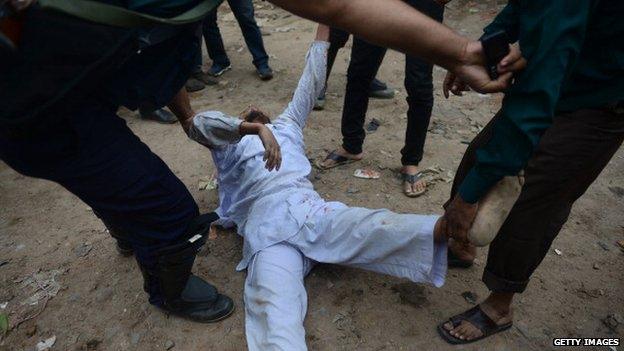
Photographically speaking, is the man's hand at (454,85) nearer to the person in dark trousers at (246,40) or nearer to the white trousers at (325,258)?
the white trousers at (325,258)

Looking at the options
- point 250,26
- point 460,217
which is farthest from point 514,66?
point 250,26

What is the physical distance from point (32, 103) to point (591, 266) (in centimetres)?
266

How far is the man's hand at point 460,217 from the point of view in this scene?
145 cm

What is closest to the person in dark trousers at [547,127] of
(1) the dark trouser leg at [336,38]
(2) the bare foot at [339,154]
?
(2) the bare foot at [339,154]

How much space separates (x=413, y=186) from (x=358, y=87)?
783 millimetres

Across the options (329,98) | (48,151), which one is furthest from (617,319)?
(329,98)

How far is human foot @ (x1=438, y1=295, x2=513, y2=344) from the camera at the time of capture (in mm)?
1850

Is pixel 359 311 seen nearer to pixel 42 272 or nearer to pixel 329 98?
pixel 42 272

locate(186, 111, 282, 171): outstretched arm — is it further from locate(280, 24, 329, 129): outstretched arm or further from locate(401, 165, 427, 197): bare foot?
locate(401, 165, 427, 197): bare foot

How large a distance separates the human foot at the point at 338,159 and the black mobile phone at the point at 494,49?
1.94m

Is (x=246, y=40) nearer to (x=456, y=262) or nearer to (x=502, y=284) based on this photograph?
(x=456, y=262)

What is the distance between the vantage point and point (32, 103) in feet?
3.90

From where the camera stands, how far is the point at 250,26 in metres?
4.38

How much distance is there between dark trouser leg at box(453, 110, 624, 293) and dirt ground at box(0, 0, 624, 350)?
48 cm
